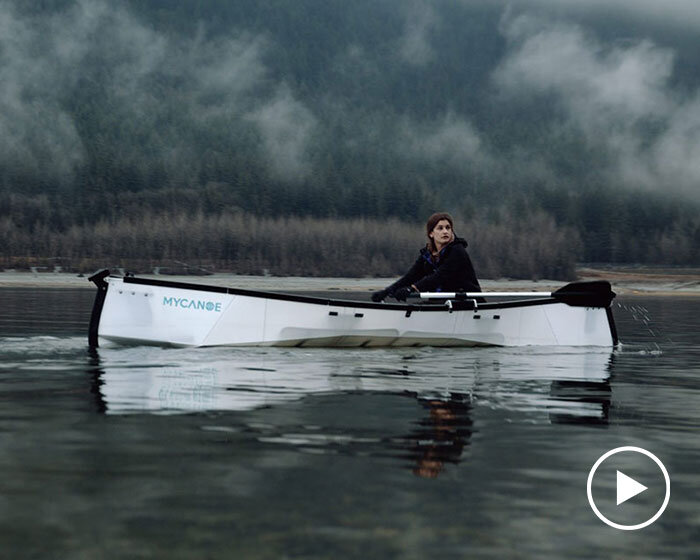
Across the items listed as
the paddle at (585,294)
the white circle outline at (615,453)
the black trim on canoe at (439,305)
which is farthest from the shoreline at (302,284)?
the white circle outline at (615,453)

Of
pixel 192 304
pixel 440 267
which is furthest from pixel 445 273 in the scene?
pixel 192 304

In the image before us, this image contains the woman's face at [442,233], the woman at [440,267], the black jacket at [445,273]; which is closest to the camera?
the woman's face at [442,233]

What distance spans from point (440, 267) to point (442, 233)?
0.78m

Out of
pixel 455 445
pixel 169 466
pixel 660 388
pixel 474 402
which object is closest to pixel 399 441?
pixel 455 445

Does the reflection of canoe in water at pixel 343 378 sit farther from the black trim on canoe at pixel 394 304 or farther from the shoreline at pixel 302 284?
the shoreline at pixel 302 284

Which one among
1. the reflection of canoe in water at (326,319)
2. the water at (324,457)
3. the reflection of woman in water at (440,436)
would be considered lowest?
the water at (324,457)

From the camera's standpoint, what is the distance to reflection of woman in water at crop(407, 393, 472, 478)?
9.95 meters

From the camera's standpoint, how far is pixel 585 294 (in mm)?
24516

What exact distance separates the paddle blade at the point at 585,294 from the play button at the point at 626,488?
15.0 metres

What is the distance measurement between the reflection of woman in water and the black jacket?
7035mm

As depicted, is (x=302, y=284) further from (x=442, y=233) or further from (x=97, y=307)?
(x=97, y=307)

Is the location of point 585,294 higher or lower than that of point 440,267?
lower

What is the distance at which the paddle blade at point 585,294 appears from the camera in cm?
2438

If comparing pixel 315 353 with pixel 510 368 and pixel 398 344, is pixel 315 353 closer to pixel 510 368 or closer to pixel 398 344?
pixel 398 344
